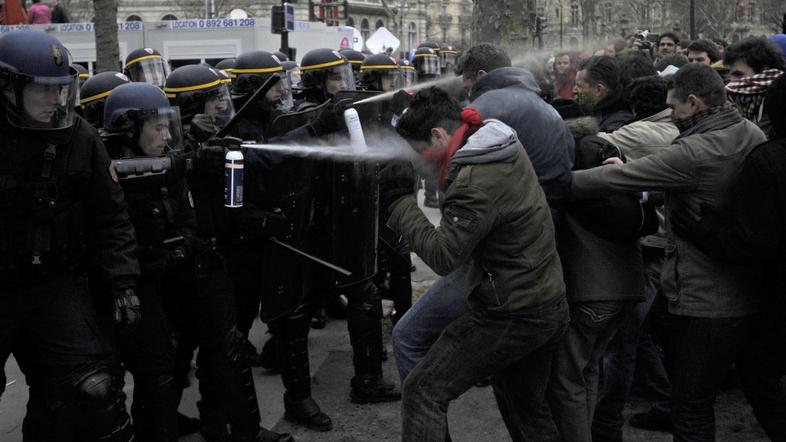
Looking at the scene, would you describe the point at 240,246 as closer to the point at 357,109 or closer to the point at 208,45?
the point at 357,109

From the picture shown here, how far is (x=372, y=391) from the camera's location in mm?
5152

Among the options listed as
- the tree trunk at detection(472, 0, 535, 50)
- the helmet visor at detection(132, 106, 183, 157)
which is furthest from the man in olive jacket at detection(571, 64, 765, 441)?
the tree trunk at detection(472, 0, 535, 50)

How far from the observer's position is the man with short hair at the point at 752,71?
4891mm

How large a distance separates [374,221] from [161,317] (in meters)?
1.34

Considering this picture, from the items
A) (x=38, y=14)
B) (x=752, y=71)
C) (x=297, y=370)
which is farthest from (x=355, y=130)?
(x=38, y=14)

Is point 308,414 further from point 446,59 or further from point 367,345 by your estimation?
point 446,59

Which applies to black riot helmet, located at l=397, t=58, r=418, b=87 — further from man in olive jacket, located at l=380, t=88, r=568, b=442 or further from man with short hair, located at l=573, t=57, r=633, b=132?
man in olive jacket, located at l=380, t=88, r=568, b=442

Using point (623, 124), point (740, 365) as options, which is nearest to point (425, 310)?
point (740, 365)

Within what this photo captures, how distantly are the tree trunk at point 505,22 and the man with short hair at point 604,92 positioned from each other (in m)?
4.50

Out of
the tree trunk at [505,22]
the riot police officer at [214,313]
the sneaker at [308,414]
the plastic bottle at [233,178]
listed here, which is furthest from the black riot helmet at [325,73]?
the tree trunk at [505,22]

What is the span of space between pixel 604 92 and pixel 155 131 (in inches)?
93.1

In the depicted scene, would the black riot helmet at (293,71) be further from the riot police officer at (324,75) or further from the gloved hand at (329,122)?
the gloved hand at (329,122)

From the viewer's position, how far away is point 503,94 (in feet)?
13.3

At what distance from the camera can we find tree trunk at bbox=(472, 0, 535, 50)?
366 inches
